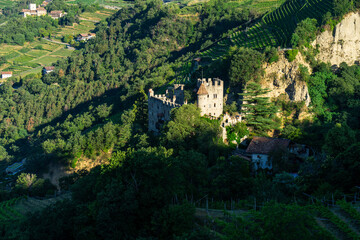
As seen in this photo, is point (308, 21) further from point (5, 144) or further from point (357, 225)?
point (5, 144)

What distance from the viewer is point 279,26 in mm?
50188

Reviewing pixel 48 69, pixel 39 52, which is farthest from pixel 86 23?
pixel 48 69

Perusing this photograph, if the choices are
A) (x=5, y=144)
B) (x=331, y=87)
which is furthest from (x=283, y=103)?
(x=5, y=144)

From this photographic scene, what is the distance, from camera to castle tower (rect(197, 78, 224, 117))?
37.4 m

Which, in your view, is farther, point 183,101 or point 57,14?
point 57,14

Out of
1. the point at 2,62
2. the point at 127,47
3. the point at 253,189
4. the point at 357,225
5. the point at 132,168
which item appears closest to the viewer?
the point at 357,225

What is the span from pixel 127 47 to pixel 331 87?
62.1 m

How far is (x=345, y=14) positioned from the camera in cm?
4547

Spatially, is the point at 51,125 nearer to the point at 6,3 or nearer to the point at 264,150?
the point at 264,150

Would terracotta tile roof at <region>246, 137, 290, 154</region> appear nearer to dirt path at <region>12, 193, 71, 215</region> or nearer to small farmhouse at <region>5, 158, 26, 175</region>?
dirt path at <region>12, 193, 71, 215</region>

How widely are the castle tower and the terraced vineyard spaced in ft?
37.4

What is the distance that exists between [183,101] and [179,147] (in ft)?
23.1

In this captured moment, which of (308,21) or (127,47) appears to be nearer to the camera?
(308,21)

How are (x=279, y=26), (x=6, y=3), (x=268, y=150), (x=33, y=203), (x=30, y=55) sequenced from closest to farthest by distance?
(x=268, y=150) < (x=33, y=203) < (x=279, y=26) < (x=30, y=55) < (x=6, y=3)
